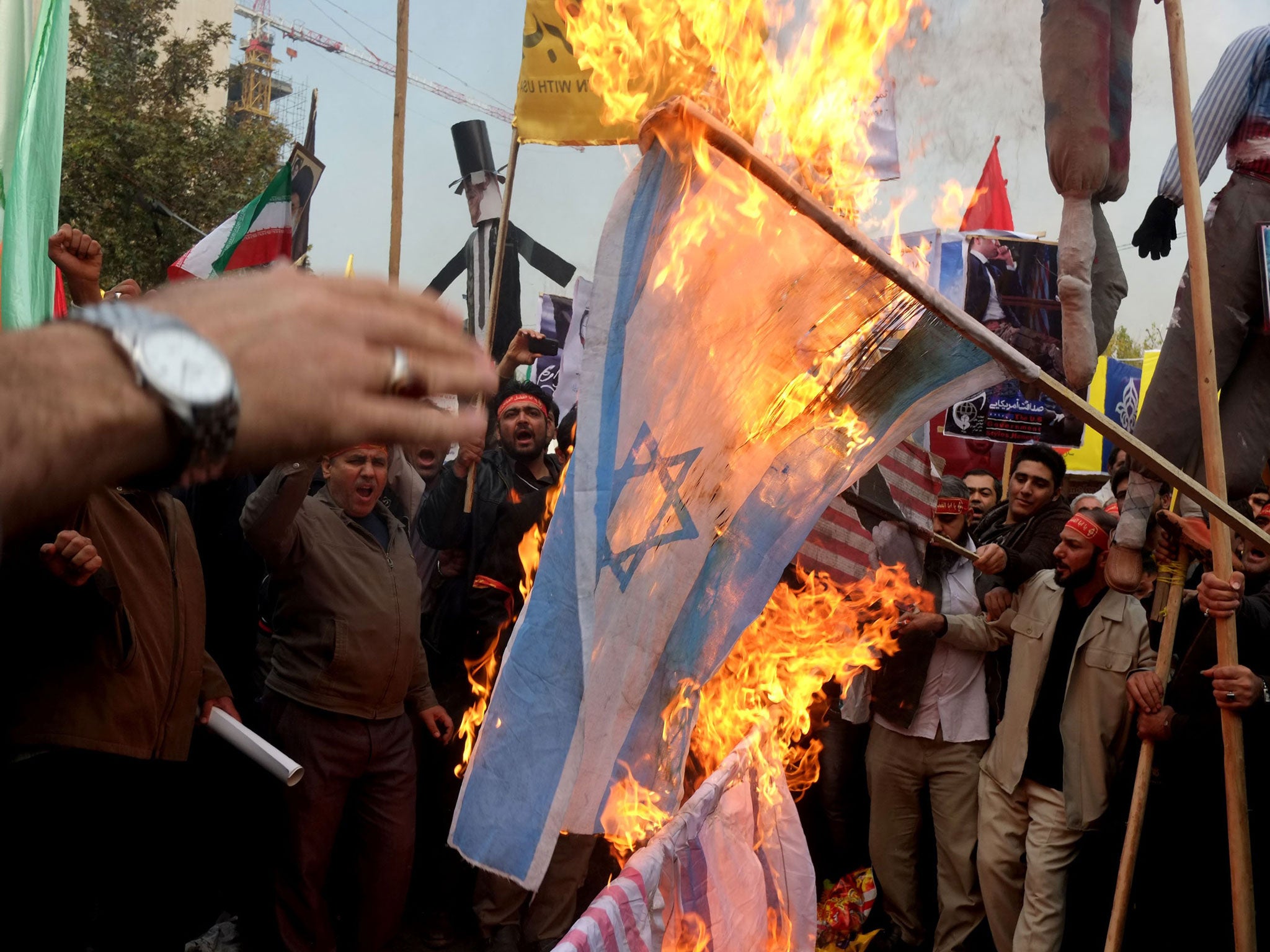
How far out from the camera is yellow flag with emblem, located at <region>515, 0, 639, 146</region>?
18.2 feet

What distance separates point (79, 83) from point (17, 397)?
17852 millimetres

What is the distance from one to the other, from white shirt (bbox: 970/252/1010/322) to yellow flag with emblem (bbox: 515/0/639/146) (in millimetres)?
2986

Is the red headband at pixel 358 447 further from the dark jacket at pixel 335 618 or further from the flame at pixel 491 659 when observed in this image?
the flame at pixel 491 659

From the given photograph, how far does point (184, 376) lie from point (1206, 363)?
325 centimetres

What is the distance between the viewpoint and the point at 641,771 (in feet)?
8.14

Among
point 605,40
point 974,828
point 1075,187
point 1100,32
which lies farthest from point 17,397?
point 974,828

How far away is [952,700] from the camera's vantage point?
536cm

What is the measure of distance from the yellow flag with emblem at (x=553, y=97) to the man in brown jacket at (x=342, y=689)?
6.83 ft

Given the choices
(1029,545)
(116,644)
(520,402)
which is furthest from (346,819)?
(1029,545)

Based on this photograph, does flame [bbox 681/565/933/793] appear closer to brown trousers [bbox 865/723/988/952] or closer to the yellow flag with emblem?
brown trousers [bbox 865/723/988/952]

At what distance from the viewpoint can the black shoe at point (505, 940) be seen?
5105mm

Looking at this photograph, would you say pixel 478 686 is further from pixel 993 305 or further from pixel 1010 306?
pixel 1010 306

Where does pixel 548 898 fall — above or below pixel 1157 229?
below

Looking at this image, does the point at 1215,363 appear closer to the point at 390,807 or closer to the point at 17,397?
the point at 17,397
